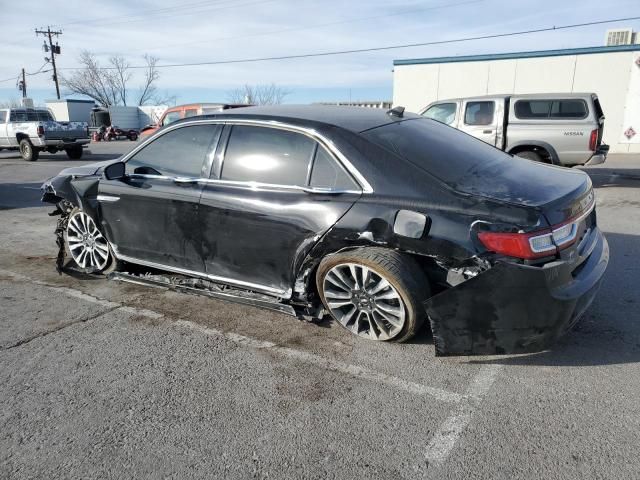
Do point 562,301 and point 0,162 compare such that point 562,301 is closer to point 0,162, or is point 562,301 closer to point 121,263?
point 121,263

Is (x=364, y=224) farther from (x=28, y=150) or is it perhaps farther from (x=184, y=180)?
(x=28, y=150)

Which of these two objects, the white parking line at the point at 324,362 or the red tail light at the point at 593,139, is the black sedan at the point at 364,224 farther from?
the red tail light at the point at 593,139

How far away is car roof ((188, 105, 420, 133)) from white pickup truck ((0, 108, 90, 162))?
17180 millimetres

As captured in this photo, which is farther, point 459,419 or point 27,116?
point 27,116

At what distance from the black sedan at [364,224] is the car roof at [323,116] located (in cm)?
2

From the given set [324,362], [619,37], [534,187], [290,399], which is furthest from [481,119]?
[619,37]

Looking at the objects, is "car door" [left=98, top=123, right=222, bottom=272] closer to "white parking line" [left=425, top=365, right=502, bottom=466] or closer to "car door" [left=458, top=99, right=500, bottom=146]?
"white parking line" [left=425, top=365, right=502, bottom=466]

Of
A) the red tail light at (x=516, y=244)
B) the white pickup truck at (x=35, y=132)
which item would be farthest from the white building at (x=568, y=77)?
the red tail light at (x=516, y=244)

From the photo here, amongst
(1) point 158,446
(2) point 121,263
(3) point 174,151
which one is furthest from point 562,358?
(2) point 121,263

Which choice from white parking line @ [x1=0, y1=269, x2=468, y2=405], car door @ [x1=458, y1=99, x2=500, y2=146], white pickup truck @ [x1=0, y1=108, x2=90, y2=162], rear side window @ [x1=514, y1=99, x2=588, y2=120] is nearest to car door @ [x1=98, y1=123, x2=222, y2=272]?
white parking line @ [x1=0, y1=269, x2=468, y2=405]

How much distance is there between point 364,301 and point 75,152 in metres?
19.7

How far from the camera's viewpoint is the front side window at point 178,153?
384 centimetres

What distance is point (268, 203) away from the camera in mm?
3447

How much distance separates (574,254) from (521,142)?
7.91 metres
